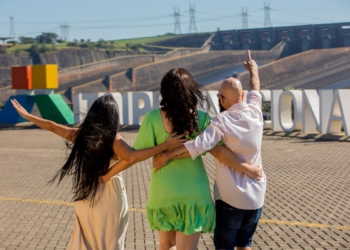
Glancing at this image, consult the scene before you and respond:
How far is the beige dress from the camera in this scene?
4148 millimetres

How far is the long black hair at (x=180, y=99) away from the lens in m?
3.82

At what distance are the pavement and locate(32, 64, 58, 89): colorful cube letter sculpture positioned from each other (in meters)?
11.1

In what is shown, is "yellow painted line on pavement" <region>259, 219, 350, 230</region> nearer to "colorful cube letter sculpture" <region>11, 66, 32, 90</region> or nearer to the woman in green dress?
the woman in green dress

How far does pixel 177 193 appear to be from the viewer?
385cm

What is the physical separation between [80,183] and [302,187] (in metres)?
6.32

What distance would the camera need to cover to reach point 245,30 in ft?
264

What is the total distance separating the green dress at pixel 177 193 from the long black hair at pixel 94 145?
0.23 metres

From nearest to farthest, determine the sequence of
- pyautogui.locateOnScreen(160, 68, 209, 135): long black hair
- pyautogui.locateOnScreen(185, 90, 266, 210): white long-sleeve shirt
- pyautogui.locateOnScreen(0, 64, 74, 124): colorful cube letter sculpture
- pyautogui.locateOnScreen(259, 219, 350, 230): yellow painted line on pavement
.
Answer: pyautogui.locateOnScreen(160, 68, 209, 135): long black hair
pyautogui.locateOnScreen(185, 90, 266, 210): white long-sleeve shirt
pyautogui.locateOnScreen(259, 219, 350, 230): yellow painted line on pavement
pyautogui.locateOnScreen(0, 64, 74, 124): colorful cube letter sculpture

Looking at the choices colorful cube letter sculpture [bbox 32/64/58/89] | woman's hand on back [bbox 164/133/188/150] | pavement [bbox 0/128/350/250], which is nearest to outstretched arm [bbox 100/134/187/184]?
woman's hand on back [bbox 164/133/188/150]

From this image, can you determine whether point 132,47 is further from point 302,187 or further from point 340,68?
point 302,187

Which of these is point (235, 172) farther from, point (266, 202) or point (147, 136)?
point (266, 202)

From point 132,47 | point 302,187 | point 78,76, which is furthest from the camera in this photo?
point 132,47

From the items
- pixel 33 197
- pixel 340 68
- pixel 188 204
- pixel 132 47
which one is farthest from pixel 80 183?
pixel 132 47

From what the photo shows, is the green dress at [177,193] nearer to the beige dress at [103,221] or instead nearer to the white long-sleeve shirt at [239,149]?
the white long-sleeve shirt at [239,149]
